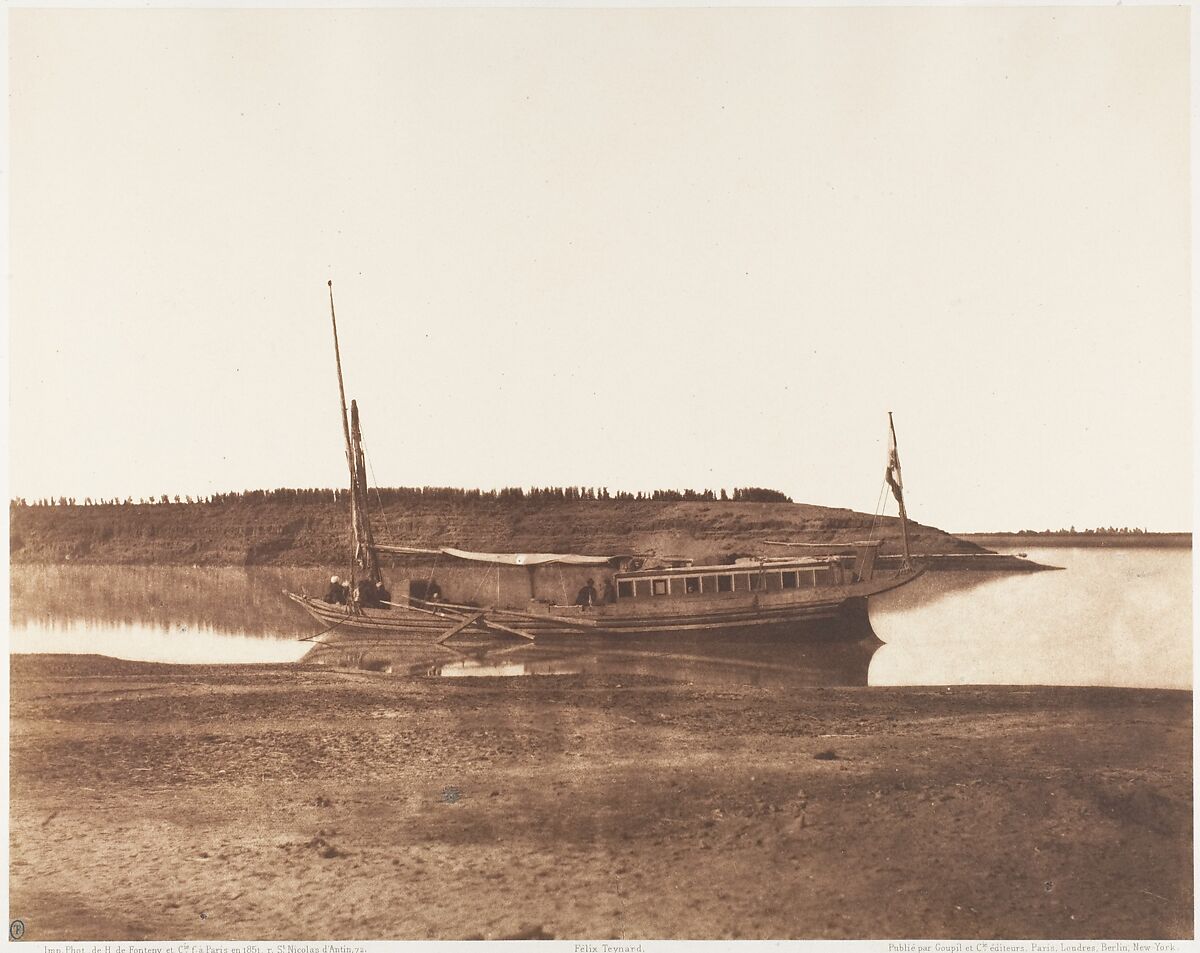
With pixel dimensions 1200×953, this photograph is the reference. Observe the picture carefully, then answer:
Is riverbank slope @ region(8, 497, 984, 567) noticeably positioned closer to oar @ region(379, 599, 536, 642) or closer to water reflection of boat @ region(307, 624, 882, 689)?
oar @ region(379, 599, 536, 642)

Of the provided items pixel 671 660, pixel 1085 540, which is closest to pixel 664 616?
pixel 671 660

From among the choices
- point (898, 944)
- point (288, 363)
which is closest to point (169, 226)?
point (288, 363)

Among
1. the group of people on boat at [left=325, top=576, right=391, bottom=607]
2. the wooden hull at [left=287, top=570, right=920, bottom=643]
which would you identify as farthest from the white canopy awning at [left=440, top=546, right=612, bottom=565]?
the group of people on boat at [left=325, top=576, right=391, bottom=607]

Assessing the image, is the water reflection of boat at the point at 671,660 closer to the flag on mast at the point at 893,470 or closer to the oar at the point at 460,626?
the oar at the point at 460,626

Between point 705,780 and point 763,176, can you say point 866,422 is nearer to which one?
point 763,176

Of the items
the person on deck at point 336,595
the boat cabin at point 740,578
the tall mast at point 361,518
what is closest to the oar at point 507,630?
the boat cabin at point 740,578
